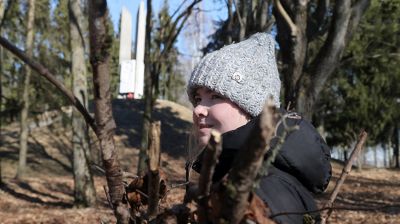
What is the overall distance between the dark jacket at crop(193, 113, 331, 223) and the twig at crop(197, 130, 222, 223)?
0.34 metres

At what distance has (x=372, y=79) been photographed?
23484 mm

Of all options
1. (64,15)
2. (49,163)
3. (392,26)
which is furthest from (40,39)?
(392,26)

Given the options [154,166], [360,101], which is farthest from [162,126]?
[154,166]

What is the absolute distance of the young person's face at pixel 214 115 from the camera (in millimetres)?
1402

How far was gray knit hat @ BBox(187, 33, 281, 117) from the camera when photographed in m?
1.43

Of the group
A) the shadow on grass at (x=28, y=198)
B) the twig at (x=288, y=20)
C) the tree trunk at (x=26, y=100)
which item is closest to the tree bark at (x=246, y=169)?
the twig at (x=288, y=20)

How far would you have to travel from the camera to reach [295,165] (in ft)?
4.17

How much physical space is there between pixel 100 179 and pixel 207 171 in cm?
1534

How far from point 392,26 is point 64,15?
44.4 feet

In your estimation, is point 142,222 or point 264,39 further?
point 264,39

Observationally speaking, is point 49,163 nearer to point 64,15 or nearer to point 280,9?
point 64,15

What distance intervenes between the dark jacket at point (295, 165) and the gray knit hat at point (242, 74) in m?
0.14

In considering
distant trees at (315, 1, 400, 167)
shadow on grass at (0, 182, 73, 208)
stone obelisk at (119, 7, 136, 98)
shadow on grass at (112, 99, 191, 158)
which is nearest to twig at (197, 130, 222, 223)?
stone obelisk at (119, 7, 136, 98)

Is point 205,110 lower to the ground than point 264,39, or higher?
lower
